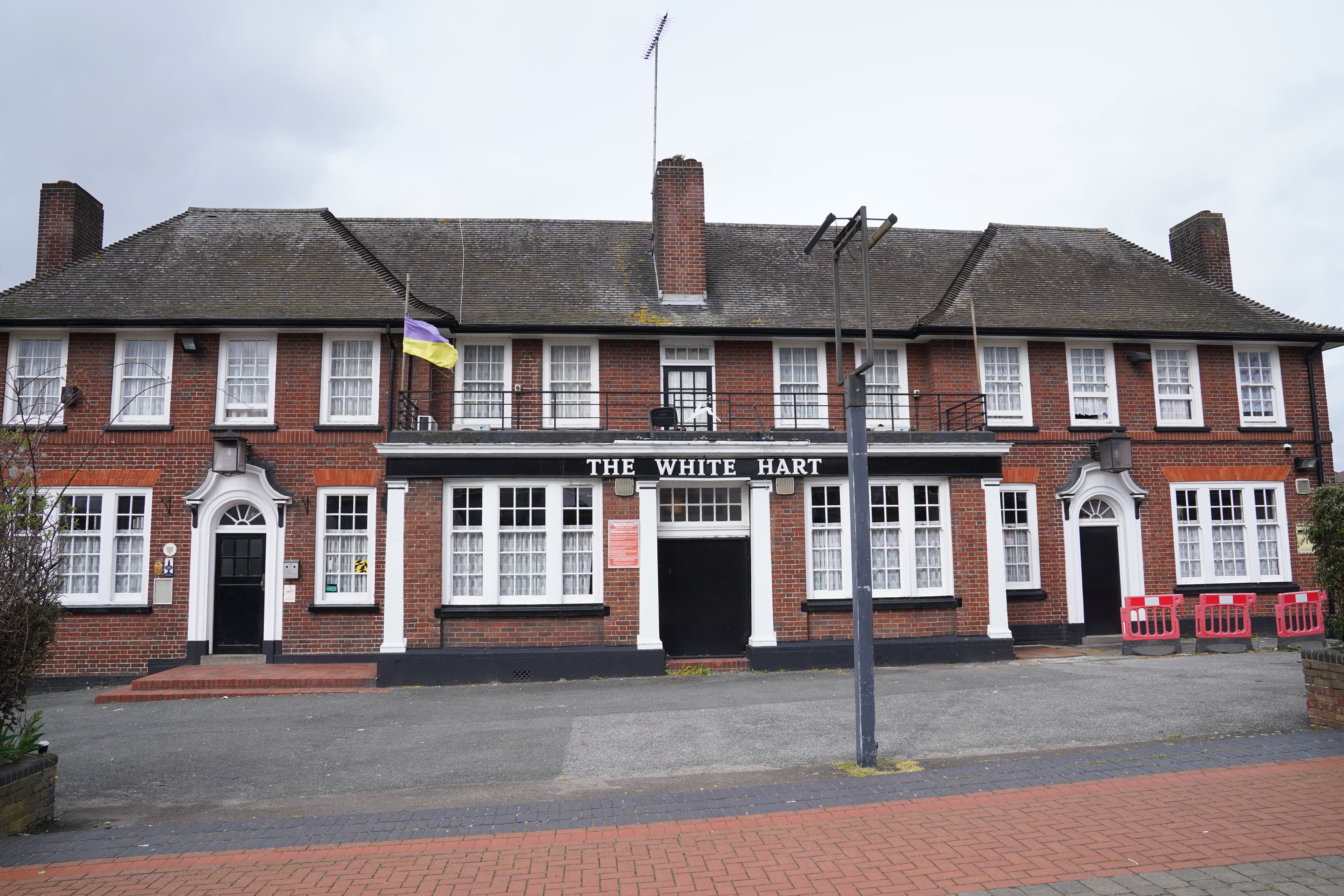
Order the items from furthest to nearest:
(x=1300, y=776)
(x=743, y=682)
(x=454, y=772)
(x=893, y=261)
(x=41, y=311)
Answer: (x=893, y=261), (x=41, y=311), (x=743, y=682), (x=454, y=772), (x=1300, y=776)

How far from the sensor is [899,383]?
56.4 ft

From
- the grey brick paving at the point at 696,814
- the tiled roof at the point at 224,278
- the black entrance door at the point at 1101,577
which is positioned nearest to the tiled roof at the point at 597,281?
the tiled roof at the point at 224,278

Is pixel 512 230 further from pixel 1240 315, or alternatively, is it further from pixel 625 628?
pixel 1240 315

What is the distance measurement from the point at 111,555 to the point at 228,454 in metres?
2.97

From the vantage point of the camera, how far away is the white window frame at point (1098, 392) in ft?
56.6

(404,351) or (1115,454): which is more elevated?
(404,351)

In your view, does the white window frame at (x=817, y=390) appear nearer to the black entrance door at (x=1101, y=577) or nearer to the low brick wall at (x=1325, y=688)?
the black entrance door at (x=1101, y=577)

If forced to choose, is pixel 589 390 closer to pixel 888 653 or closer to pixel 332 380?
pixel 332 380

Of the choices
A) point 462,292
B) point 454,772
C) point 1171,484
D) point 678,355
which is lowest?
point 454,772

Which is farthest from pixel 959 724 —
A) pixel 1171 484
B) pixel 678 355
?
pixel 1171 484

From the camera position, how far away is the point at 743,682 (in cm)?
1295

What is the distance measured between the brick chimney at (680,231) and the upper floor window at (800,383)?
2.20 meters

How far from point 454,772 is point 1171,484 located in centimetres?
1591

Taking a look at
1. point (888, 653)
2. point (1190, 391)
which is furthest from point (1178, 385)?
point (888, 653)
